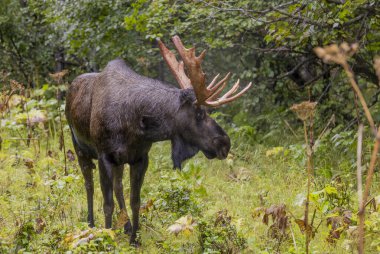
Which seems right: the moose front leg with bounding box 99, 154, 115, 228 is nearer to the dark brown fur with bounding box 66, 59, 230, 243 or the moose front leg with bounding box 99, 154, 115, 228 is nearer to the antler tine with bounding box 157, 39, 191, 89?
the dark brown fur with bounding box 66, 59, 230, 243

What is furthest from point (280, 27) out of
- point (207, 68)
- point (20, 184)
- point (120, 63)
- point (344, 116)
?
point (207, 68)

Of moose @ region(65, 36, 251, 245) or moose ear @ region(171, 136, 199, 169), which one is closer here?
moose @ region(65, 36, 251, 245)

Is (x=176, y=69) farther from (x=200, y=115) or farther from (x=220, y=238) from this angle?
(x=220, y=238)

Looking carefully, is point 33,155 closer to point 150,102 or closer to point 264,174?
point 264,174

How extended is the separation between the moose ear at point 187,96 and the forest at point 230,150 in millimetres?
959

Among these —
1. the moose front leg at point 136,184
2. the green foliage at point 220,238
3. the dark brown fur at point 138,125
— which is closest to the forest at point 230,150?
the green foliage at point 220,238

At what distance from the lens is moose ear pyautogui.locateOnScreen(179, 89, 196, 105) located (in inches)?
217

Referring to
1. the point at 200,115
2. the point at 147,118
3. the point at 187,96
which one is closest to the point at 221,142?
the point at 200,115

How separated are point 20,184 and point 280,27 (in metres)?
3.61

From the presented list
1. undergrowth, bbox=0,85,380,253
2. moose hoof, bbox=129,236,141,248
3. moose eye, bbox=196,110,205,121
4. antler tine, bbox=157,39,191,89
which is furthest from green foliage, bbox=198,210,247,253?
antler tine, bbox=157,39,191,89

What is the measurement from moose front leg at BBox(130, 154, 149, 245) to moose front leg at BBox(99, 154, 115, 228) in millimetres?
219

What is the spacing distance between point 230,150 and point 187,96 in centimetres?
430

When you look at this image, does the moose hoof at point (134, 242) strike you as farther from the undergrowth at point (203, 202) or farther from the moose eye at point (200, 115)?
the moose eye at point (200, 115)

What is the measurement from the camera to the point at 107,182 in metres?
5.91
